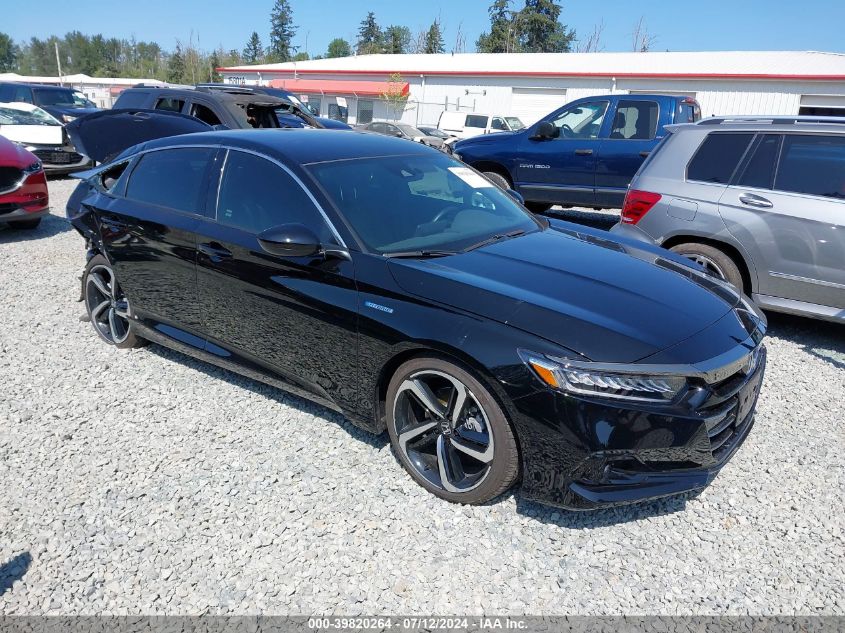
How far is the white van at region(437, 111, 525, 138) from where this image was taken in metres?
25.7

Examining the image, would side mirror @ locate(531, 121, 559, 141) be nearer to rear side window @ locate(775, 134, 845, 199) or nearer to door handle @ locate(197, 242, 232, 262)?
rear side window @ locate(775, 134, 845, 199)

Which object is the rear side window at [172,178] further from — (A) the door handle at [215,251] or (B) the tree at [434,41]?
(B) the tree at [434,41]

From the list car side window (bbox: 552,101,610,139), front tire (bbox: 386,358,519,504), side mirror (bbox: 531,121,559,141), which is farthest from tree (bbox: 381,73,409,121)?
front tire (bbox: 386,358,519,504)

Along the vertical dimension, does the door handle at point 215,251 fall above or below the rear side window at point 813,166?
below

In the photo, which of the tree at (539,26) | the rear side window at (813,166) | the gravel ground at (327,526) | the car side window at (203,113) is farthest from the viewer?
the tree at (539,26)

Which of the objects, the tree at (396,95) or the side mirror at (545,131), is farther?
the tree at (396,95)

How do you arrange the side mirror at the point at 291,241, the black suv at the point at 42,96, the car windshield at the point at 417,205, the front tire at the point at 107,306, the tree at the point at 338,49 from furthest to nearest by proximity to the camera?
the tree at the point at 338,49 → the black suv at the point at 42,96 → the front tire at the point at 107,306 → the car windshield at the point at 417,205 → the side mirror at the point at 291,241

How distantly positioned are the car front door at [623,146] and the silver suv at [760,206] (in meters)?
2.82

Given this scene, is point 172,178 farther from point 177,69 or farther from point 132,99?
point 177,69

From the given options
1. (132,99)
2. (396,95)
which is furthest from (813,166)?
(396,95)

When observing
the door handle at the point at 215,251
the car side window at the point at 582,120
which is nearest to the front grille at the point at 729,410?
the door handle at the point at 215,251

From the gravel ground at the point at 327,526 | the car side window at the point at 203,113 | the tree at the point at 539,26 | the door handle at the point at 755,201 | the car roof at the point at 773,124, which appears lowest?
the gravel ground at the point at 327,526

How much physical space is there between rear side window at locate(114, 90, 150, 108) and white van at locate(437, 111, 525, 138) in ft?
54.1

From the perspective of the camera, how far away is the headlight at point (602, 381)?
8.38ft
